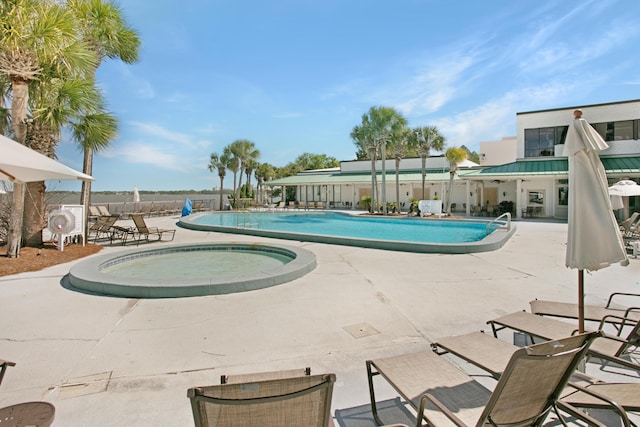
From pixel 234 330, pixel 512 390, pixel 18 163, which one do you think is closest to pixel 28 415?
pixel 234 330

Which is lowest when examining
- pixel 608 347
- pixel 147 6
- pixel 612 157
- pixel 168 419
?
pixel 168 419

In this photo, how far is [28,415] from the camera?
1904mm

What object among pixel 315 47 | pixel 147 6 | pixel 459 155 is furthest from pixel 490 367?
pixel 459 155

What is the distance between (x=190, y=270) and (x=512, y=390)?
25.4 feet

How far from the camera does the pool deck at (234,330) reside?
2.82 meters

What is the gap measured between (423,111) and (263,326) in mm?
25433

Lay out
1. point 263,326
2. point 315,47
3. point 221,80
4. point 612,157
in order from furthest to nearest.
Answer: point 612,157
point 221,80
point 315,47
point 263,326

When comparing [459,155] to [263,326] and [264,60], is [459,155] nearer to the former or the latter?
[264,60]

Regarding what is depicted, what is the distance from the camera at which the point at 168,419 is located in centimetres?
250

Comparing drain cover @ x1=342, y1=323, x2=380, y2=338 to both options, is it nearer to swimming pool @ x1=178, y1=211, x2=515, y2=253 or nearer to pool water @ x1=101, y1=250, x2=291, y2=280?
pool water @ x1=101, y1=250, x2=291, y2=280

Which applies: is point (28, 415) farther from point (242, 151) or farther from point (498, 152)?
point (242, 151)

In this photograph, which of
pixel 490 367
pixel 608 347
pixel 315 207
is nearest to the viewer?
pixel 490 367

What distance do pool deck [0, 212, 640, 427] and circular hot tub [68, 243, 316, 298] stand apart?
225 mm

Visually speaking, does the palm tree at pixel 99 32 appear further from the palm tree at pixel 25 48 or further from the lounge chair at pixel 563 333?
the lounge chair at pixel 563 333
